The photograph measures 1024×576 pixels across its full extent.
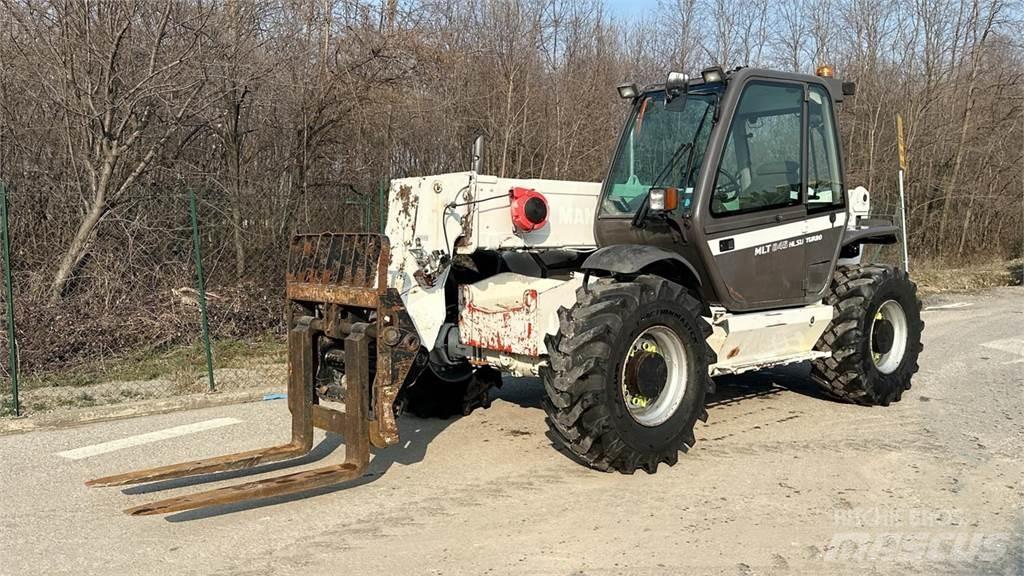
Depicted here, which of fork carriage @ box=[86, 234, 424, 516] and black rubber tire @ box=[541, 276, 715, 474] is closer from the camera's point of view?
fork carriage @ box=[86, 234, 424, 516]

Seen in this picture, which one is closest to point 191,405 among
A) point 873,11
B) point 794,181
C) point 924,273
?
point 794,181

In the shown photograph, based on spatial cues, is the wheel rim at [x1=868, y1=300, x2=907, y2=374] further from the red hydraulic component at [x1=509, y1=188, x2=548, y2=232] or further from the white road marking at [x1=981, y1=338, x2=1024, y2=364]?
the red hydraulic component at [x1=509, y1=188, x2=548, y2=232]

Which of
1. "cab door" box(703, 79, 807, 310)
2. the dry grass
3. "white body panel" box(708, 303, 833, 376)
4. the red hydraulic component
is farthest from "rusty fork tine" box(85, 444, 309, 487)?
the dry grass

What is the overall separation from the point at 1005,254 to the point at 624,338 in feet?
80.2

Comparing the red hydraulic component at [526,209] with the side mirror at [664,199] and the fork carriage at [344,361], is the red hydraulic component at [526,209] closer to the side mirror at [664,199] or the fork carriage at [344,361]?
the side mirror at [664,199]

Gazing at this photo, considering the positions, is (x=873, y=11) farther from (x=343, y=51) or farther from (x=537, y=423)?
(x=537, y=423)

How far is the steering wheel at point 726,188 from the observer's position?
603 cm

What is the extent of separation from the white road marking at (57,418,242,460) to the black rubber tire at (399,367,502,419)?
160 cm

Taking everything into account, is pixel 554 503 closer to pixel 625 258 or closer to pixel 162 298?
pixel 625 258

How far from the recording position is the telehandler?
5121mm

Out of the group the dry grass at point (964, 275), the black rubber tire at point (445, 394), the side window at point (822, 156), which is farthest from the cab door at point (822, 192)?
the dry grass at point (964, 275)

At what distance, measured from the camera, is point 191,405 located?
7840mm

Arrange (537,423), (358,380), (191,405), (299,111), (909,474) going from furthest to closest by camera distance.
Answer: (299,111), (191,405), (537,423), (909,474), (358,380)

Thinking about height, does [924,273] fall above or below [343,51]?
below
